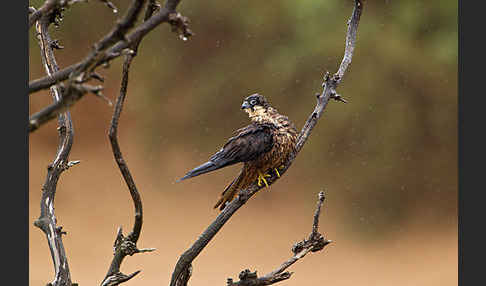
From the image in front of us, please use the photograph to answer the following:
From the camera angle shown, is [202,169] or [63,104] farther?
[202,169]

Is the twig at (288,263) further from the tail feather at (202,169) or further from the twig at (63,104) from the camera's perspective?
the twig at (63,104)

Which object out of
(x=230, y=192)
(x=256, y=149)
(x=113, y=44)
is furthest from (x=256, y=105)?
(x=113, y=44)

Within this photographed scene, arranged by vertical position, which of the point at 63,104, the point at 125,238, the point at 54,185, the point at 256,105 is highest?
the point at 256,105

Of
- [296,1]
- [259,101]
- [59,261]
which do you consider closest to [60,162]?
[59,261]

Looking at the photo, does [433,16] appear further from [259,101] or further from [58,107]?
[58,107]

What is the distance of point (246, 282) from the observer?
1880mm

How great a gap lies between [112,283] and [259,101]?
0.77m

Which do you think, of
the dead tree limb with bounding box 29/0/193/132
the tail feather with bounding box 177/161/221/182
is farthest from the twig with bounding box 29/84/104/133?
the tail feather with bounding box 177/161/221/182

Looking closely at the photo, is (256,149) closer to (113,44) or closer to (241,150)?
(241,150)

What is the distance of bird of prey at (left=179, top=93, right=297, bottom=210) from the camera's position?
6.16 ft

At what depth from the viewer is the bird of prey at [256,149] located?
A: 1877 mm

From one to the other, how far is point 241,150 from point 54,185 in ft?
2.07

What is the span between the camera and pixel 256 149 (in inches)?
74.4

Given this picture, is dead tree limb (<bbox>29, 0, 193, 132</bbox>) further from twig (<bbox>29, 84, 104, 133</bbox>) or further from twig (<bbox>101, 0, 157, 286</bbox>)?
twig (<bbox>101, 0, 157, 286</bbox>)
